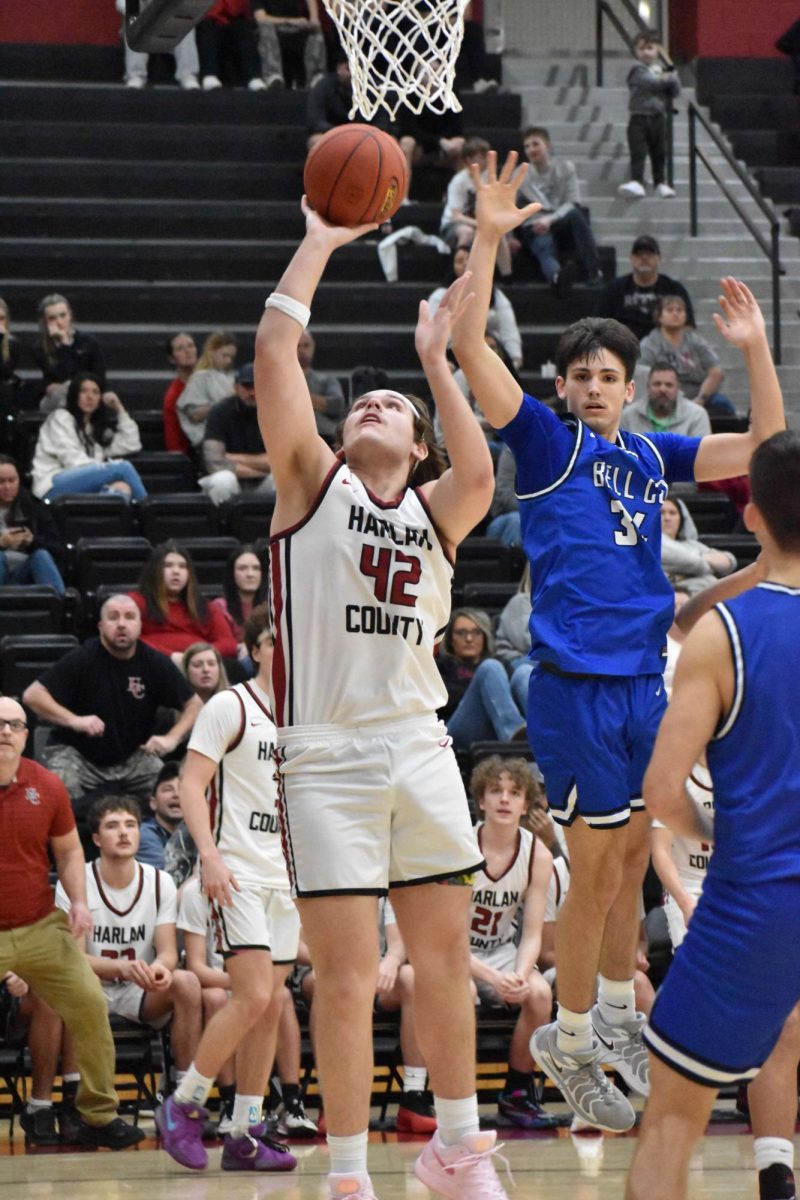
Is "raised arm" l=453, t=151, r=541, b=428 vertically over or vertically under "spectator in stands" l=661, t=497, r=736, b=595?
over

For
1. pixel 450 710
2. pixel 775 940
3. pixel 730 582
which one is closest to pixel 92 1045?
pixel 450 710

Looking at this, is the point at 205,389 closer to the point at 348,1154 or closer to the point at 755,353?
the point at 755,353

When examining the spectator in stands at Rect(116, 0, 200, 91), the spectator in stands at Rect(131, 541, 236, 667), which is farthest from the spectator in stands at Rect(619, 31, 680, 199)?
the spectator in stands at Rect(131, 541, 236, 667)

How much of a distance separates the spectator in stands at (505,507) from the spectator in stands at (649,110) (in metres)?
5.29

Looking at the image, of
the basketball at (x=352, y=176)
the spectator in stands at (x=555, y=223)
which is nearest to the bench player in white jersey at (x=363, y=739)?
the basketball at (x=352, y=176)

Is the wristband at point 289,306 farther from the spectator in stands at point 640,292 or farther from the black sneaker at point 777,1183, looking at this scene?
the spectator in stands at point 640,292

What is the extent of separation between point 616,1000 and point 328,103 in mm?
10896

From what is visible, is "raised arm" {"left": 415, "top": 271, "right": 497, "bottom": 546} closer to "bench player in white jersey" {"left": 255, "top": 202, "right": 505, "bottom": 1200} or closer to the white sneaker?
"bench player in white jersey" {"left": 255, "top": 202, "right": 505, "bottom": 1200}

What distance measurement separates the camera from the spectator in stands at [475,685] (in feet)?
33.1

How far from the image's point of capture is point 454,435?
511cm

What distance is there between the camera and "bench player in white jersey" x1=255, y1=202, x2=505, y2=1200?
490 centimetres

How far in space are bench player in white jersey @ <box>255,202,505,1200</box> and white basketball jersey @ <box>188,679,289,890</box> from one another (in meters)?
2.71

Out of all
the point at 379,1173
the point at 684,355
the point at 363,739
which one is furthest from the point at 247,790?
the point at 684,355

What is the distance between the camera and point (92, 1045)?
317 inches
